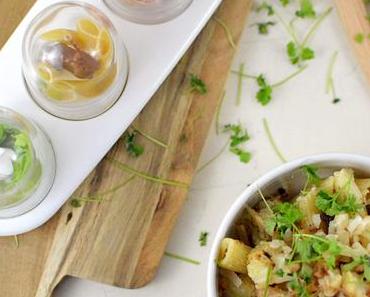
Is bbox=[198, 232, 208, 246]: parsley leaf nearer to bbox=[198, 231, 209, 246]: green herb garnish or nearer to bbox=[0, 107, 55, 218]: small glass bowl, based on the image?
bbox=[198, 231, 209, 246]: green herb garnish

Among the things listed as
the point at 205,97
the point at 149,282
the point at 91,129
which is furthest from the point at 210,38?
the point at 149,282

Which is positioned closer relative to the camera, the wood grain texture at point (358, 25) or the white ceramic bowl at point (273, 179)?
the white ceramic bowl at point (273, 179)

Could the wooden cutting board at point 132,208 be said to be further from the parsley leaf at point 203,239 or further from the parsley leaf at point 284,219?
the parsley leaf at point 284,219

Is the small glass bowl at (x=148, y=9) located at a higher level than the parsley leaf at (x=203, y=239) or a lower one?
higher

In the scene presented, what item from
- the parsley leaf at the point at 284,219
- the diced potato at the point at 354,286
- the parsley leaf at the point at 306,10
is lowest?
the diced potato at the point at 354,286

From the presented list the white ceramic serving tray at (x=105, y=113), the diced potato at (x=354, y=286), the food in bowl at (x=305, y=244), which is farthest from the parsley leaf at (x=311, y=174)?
the white ceramic serving tray at (x=105, y=113)

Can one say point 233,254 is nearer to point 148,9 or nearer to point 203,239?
point 203,239
